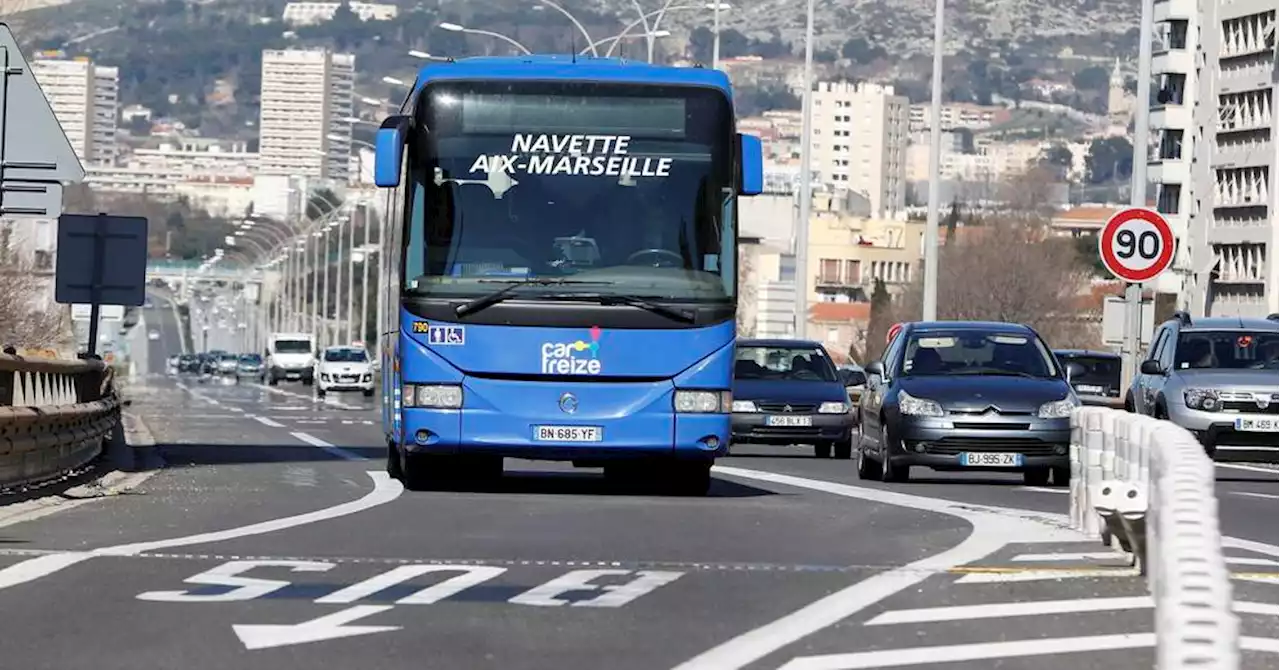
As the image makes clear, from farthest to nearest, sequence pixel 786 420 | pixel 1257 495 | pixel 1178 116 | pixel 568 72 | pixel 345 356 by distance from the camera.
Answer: pixel 1178 116 < pixel 345 356 < pixel 786 420 < pixel 1257 495 < pixel 568 72

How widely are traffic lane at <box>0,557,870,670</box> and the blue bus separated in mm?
7287

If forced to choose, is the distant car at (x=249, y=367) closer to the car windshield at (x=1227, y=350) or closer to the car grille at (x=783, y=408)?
the car grille at (x=783, y=408)

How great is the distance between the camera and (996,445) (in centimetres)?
2641

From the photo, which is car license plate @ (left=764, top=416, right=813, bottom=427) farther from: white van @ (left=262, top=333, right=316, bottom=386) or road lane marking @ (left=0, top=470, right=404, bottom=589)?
white van @ (left=262, top=333, right=316, bottom=386)

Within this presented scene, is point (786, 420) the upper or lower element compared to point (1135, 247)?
lower

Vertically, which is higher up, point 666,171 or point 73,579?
point 666,171

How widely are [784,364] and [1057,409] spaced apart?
12.0 metres

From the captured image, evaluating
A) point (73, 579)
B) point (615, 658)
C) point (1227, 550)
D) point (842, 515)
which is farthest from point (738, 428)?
point (615, 658)

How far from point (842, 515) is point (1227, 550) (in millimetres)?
3637

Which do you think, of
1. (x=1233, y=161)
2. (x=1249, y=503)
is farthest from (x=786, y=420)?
(x=1233, y=161)

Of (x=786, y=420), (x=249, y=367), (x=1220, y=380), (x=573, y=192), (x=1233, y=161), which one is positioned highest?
(x=1233, y=161)

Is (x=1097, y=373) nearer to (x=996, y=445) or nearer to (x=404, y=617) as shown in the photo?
(x=996, y=445)

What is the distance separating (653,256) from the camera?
22.4 m

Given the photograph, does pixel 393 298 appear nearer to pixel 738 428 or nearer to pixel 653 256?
pixel 653 256
